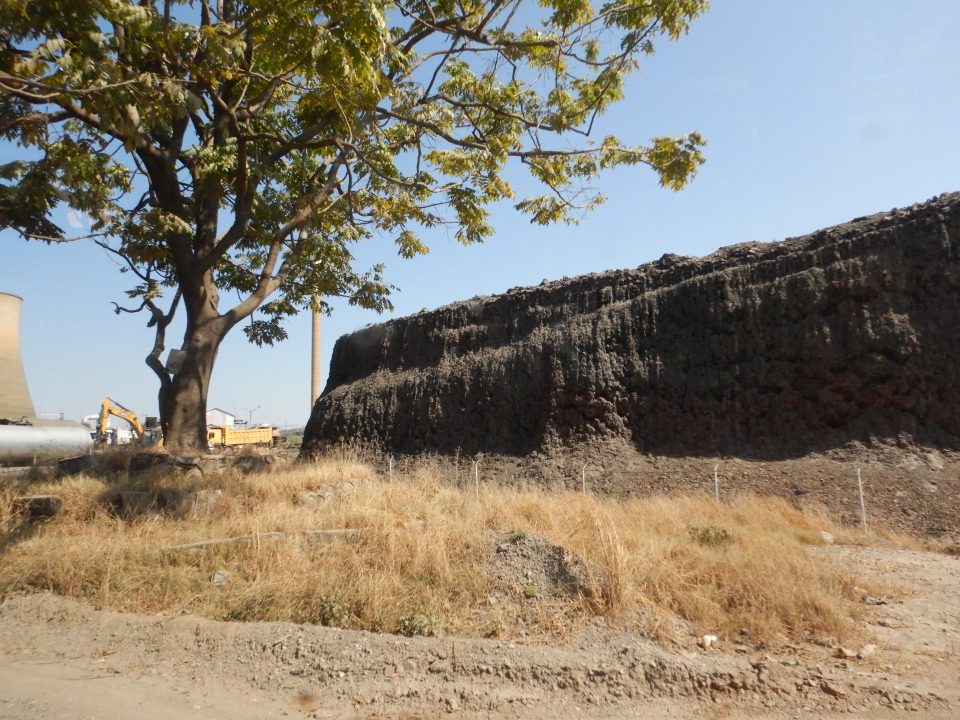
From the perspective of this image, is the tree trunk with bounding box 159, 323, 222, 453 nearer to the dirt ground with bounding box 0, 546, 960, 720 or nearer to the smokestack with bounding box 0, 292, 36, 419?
the dirt ground with bounding box 0, 546, 960, 720

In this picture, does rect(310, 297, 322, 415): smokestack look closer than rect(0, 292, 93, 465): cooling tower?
No

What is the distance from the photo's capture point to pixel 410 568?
6738mm

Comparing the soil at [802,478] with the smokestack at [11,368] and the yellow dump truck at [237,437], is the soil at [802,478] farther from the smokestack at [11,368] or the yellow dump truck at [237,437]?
the yellow dump truck at [237,437]

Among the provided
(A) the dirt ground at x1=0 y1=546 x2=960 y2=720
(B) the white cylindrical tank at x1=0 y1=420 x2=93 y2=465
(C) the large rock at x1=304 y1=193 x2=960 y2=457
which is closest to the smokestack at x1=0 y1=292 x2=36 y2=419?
(B) the white cylindrical tank at x1=0 y1=420 x2=93 y2=465

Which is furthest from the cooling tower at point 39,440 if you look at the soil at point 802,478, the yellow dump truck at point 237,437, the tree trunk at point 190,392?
the yellow dump truck at point 237,437

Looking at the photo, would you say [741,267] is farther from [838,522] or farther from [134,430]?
[134,430]

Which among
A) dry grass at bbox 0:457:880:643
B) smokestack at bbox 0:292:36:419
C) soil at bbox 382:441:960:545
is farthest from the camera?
smokestack at bbox 0:292:36:419

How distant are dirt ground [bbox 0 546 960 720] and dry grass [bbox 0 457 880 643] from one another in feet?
1.13

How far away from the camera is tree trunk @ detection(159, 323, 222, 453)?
51.2ft

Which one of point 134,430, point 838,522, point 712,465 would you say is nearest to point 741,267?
point 712,465

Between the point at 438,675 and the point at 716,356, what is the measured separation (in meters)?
14.3

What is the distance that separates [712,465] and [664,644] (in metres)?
11.3

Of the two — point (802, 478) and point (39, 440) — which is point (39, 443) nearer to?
point (39, 440)

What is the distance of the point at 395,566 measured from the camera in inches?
267
